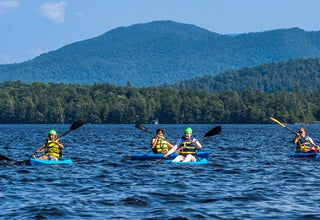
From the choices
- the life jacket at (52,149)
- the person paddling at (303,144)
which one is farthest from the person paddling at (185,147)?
the person paddling at (303,144)

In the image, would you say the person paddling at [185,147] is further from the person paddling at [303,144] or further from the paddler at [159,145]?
the person paddling at [303,144]

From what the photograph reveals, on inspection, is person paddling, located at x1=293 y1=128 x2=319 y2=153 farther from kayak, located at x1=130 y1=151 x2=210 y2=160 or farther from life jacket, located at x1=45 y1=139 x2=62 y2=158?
life jacket, located at x1=45 y1=139 x2=62 y2=158

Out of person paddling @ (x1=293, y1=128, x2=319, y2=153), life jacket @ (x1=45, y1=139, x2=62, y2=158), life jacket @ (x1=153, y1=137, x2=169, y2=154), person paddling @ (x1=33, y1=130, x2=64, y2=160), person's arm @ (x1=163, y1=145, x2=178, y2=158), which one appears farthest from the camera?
person paddling @ (x1=293, y1=128, x2=319, y2=153)

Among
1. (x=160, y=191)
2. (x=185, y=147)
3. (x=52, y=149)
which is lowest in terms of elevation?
(x=160, y=191)

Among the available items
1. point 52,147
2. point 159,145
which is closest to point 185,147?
point 159,145

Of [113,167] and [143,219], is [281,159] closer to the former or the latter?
[113,167]

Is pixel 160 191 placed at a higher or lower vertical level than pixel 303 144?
lower

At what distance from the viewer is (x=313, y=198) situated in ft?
72.4

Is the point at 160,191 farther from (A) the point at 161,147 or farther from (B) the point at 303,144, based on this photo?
(B) the point at 303,144

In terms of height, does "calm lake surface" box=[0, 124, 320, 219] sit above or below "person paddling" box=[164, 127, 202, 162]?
below

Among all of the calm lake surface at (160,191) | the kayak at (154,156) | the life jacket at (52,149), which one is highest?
the life jacket at (52,149)

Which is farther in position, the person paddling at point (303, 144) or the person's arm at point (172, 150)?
the person paddling at point (303, 144)

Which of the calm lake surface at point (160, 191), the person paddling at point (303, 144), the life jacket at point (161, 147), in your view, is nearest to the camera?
the calm lake surface at point (160, 191)

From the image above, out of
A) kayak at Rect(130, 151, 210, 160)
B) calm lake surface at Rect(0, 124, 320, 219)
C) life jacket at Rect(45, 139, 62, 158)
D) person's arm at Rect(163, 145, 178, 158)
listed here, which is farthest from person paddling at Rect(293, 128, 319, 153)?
life jacket at Rect(45, 139, 62, 158)
